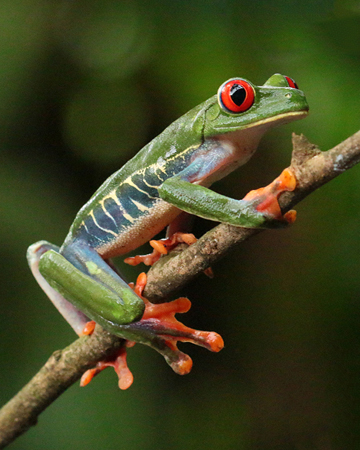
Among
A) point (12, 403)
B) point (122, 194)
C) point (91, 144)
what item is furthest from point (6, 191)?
point (122, 194)

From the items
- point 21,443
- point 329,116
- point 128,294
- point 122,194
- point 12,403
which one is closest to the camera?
point 128,294

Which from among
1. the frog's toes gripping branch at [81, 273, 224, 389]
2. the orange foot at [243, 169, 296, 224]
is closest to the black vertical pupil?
the orange foot at [243, 169, 296, 224]

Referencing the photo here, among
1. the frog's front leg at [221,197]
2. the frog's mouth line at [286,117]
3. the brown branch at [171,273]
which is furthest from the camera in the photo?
the frog's mouth line at [286,117]

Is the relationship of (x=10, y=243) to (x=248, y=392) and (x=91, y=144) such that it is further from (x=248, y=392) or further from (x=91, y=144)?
(x=248, y=392)

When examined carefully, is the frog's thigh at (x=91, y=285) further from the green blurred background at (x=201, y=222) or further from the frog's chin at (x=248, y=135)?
the green blurred background at (x=201, y=222)

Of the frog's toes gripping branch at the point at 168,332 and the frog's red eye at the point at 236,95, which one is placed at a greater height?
the frog's red eye at the point at 236,95

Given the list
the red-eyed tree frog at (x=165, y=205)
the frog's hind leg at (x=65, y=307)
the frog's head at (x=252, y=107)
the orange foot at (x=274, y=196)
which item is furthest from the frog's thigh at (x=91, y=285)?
the frog's head at (x=252, y=107)
